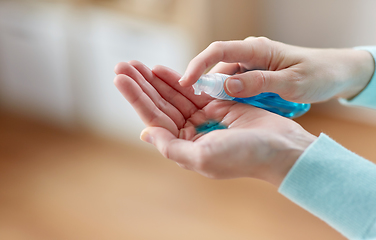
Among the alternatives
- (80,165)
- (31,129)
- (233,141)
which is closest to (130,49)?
(80,165)

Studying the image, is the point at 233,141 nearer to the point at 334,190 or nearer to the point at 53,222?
the point at 334,190

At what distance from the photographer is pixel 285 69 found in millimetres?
714

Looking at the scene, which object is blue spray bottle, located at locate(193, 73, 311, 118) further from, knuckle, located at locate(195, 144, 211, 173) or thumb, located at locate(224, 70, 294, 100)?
knuckle, located at locate(195, 144, 211, 173)

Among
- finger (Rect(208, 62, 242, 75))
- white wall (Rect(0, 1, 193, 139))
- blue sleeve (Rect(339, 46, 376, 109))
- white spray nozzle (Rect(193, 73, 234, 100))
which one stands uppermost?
white wall (Rect(0, 1, 193, 139))

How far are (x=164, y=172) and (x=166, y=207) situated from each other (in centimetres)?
24

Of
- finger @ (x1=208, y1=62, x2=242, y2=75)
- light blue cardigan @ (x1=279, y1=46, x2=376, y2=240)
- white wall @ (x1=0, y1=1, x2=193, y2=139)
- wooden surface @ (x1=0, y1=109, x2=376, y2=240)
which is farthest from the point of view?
white wall @ (x1=0, y1=1, x2=193, y2=139)

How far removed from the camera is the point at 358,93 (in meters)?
0.92

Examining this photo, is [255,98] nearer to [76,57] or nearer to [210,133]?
[210,133]

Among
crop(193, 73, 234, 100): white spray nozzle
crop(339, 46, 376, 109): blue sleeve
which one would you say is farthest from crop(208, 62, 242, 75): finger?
crop(339, 46, 376, 109): blue sleeve

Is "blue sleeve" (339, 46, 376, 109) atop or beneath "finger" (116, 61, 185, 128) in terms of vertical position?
beneath

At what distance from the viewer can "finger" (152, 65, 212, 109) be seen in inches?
29.0

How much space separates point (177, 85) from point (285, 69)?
23 centimetres

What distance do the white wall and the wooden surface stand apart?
170mm

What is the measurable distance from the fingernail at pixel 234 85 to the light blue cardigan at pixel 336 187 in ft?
0.55
